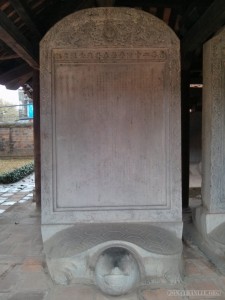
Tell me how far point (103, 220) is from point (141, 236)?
0.50 metres

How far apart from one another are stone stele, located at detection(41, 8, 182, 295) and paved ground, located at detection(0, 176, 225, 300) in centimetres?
40

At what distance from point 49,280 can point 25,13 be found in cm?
284

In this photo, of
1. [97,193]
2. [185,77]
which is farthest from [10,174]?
[97,193]

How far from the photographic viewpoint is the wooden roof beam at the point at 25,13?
381 cm

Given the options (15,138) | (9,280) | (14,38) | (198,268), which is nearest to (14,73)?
(14,38)

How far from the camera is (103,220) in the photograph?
3.83 m

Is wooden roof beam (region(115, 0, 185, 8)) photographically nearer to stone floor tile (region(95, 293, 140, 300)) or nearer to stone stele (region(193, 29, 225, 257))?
stone stele (region(193, 29, 225, 257))

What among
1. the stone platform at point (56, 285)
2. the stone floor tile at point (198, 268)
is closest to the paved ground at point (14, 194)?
the stone platform at point (56, 285)

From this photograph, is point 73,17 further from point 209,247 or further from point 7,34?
point 209,247

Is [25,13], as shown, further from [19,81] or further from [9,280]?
[19,81]

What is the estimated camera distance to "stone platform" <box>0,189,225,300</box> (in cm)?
317

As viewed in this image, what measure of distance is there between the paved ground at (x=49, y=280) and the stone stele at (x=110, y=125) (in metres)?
0.40

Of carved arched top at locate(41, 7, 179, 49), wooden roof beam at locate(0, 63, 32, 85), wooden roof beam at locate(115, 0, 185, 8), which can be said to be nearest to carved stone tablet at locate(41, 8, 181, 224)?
carved arched top at locate(41, 7, 179, 49)

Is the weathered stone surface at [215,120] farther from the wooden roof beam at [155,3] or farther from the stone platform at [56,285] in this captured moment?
the wooden roof beam at [155,3]
